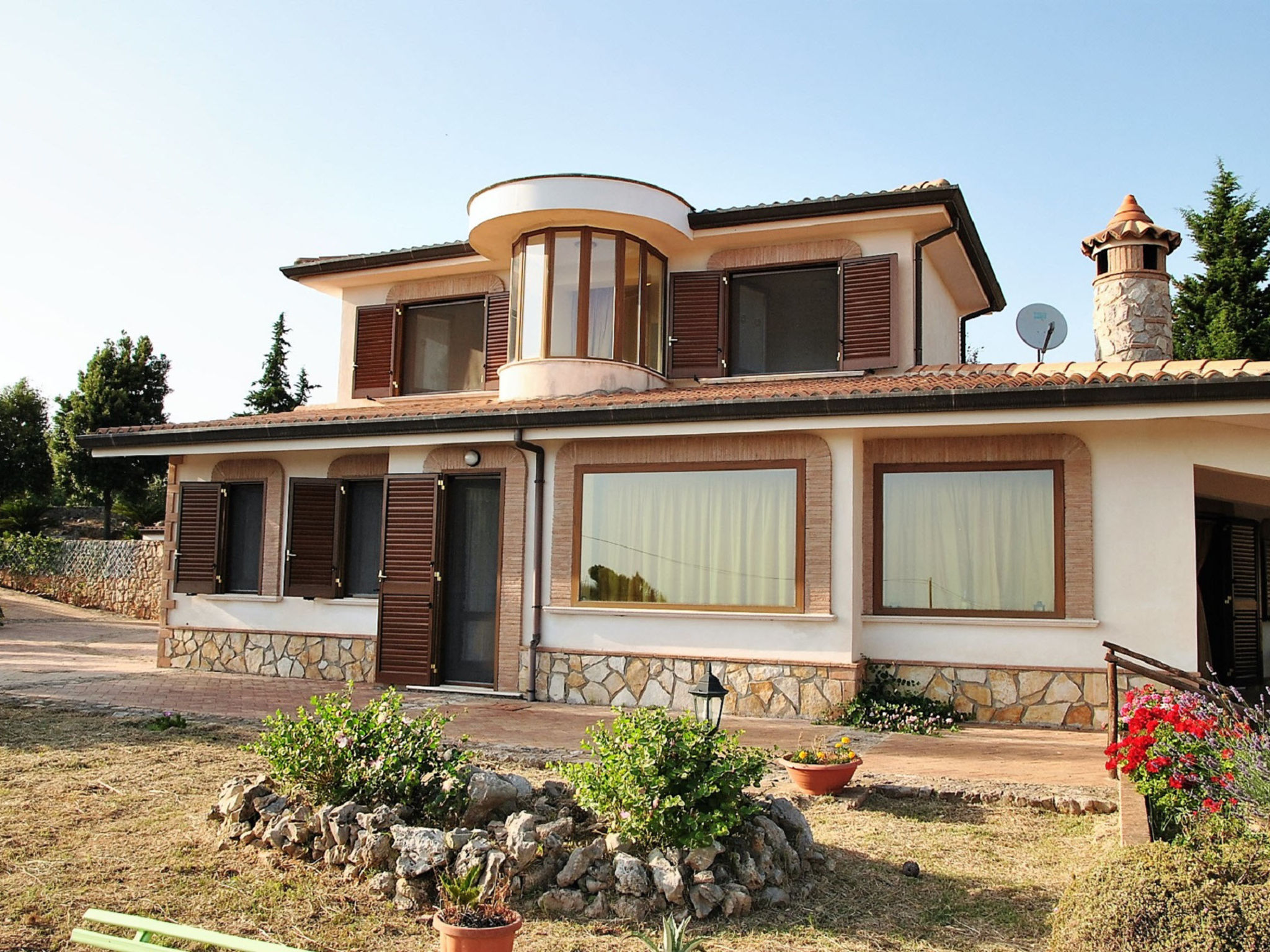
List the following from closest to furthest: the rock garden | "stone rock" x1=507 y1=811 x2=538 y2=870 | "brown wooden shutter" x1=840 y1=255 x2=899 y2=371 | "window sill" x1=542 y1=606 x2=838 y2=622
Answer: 1. the rock garden
2. "stone rock" x1=507 y1=811 x2=538 y2=870
3. "window sill" x1=542 y1=606 x2=838 y2=622
4. "brown wooden shutter" x1=840 y1=255 x2=899 y2=371

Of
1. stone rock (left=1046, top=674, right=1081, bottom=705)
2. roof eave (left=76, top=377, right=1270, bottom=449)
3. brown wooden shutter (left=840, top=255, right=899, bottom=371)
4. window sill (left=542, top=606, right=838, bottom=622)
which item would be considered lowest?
stone rock (left=1046, top=674, right=1081, bottom=705)

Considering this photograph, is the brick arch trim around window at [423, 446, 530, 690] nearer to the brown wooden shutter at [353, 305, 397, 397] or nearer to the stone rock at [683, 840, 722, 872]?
the brown wooden shutter at [353, 305, 397, 397]

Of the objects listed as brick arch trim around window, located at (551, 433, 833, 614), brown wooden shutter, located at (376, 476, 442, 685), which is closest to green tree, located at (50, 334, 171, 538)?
brown wooden shutter, located at (376, 476, 442, 685)

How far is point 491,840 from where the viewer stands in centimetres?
520

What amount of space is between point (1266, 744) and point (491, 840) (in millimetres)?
3884

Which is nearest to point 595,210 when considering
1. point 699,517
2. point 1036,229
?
point 699,517

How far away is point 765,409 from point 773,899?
20.9 feet

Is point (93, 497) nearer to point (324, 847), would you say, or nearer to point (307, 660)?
point (307, 660)

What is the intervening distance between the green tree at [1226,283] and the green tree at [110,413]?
→ 28.1 meters

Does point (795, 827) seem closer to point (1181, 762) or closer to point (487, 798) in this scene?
point (487, 798)

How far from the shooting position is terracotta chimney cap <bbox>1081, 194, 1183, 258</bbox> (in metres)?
13.5

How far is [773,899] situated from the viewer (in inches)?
197

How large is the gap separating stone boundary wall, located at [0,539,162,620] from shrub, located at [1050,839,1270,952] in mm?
22967

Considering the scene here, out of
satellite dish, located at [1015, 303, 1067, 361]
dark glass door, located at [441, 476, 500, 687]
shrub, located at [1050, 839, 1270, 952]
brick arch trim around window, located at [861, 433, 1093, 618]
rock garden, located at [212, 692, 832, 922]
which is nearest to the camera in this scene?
shrub, located at [1050, 839, 1270, 952]
